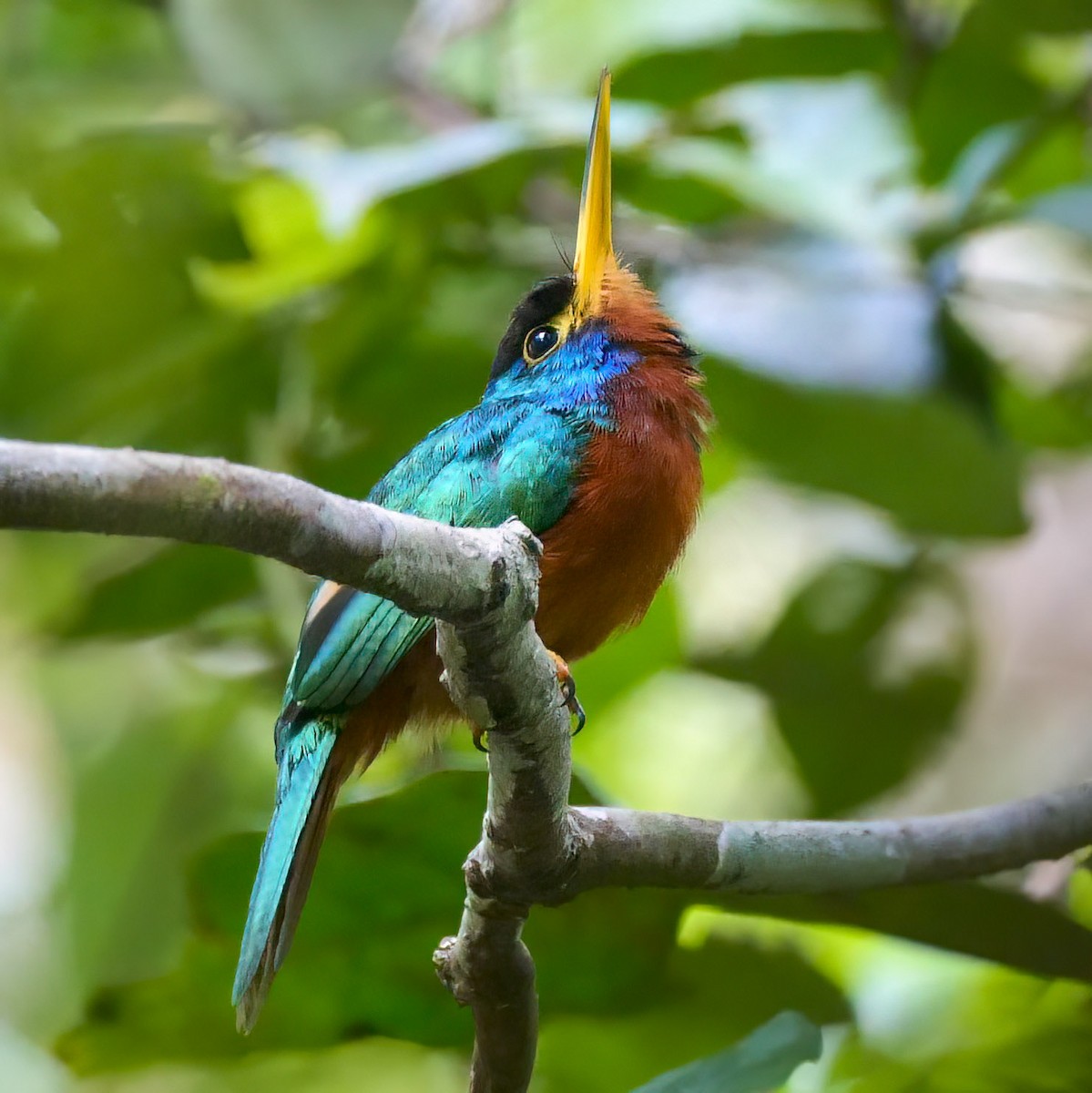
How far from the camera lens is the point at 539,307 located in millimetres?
2109

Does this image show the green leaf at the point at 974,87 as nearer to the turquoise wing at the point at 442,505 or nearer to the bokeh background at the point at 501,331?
the bokeh background at the point at 501,331

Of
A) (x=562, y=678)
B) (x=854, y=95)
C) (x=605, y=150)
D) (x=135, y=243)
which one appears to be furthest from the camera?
(x=854, y=95)

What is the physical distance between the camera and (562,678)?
4.63 ft

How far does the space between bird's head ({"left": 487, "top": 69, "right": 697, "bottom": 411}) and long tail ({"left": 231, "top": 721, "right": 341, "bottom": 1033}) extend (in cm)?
57

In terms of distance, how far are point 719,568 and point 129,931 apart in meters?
1.29

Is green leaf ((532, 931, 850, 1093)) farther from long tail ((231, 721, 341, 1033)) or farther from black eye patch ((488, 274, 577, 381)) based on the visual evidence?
black eye patch ((488, 274, 577, 381))

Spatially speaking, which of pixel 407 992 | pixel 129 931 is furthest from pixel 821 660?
pixel 129 931

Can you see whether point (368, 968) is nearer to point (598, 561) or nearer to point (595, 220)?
point (598, 561)

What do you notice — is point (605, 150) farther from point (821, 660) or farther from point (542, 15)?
point (542, 15)

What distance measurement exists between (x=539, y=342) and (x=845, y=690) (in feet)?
2.54

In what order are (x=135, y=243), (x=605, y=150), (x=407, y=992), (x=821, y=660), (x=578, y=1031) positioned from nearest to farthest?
(x=407, y=992), (x=578, y=1031), (x=605, y=150), (x=135, y=243), (x=821, y=660)

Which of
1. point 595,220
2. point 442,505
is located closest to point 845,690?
point 595,220

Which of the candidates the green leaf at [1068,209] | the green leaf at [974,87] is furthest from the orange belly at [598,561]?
the green leaf at [974,87]

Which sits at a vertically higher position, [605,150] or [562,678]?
[605,150]
